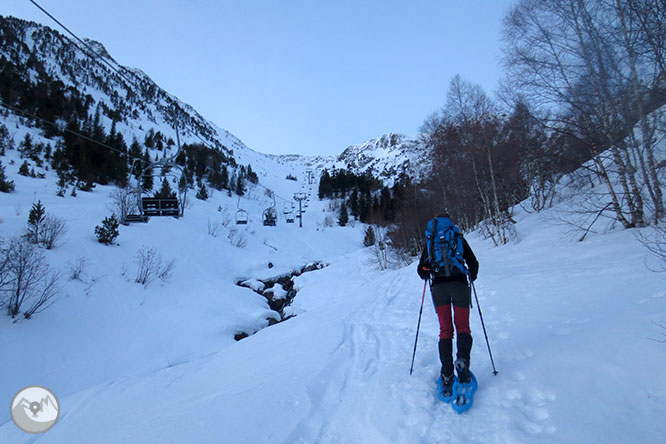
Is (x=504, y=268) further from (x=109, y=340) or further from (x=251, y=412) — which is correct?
(x=109, y=340)

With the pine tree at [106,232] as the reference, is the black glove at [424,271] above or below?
below

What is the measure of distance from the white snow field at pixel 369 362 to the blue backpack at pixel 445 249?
128 centimetres

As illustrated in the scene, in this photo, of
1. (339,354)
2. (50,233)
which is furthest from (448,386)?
(50,233)

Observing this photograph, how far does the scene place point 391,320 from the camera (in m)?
5.91

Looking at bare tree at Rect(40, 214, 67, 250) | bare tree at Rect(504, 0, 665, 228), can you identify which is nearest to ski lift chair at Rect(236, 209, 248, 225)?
bare tree at Rect(40, 214, 67, 250)

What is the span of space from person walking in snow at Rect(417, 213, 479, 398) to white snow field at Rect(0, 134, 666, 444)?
0.40 metres

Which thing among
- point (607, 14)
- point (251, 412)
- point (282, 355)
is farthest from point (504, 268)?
point (251, 412)

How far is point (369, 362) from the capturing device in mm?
3930

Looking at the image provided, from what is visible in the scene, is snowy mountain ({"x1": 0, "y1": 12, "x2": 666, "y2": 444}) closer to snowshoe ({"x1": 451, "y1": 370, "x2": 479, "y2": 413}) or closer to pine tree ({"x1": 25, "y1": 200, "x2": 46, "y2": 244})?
snowshoe ({"x1": 451, "y1": 370, "x2": 479, "y2": 413})

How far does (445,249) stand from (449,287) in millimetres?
420

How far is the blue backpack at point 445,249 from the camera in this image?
112 inches

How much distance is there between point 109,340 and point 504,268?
44.7 feet

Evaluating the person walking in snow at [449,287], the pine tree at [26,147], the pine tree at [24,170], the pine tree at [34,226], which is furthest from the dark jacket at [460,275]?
the pine tree at [26,147]

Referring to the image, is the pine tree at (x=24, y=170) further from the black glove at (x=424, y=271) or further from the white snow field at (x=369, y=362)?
the black glove at (x=424, y=271)
